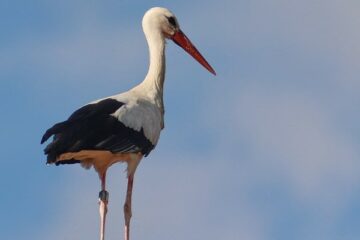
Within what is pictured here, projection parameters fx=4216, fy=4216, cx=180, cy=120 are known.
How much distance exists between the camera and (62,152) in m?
45.3

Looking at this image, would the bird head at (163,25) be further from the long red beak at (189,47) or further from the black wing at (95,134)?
the black wing at (95,134)

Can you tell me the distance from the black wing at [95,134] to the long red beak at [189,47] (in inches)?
67.7

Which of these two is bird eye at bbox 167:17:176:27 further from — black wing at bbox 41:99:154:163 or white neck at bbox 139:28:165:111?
black wing at bbox 41:99:154:163

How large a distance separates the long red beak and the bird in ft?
0.11

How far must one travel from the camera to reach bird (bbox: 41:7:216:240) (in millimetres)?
45469

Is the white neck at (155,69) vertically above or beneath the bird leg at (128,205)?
above

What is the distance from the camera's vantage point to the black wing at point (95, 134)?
45.3 metres

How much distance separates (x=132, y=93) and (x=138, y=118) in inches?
19.6

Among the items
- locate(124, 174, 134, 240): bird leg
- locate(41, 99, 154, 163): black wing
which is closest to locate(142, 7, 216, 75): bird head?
locate(41, 99, 154, 163): black wing

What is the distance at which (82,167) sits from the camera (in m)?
46.5

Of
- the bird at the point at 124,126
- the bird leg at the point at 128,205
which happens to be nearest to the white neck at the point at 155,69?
the bird at the point at 124,126

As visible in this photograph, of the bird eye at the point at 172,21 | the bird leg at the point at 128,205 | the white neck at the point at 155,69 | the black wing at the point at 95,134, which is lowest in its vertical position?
the bird leg at the point at 128,205

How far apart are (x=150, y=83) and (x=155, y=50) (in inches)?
21.0

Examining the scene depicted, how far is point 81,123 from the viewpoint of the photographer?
150 feet
